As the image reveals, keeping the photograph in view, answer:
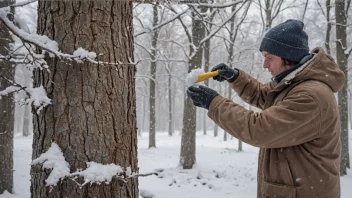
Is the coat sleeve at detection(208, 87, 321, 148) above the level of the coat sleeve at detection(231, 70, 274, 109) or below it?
below

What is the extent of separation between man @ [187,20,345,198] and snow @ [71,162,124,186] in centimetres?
79

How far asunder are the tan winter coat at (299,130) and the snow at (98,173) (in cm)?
80

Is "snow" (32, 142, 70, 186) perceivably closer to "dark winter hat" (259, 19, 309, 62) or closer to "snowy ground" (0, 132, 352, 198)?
"dark winter hat" (259, 19, 309, 62)

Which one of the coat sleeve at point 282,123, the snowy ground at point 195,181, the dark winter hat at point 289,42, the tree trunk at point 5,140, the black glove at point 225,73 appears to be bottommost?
the snowy ground at point 195,181

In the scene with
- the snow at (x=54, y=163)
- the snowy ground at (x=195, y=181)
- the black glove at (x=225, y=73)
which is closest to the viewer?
the snow at (x=54, y=163)

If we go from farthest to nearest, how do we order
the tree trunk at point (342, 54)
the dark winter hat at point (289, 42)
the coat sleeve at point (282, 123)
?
the tree trunk at point (342, 54) < the dark winter hat at point (289, 42) < the coat sleeve at point (282, 123)

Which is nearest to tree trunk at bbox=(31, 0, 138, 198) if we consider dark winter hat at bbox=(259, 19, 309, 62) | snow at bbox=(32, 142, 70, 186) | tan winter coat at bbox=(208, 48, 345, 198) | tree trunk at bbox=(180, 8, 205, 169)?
snow at bbox=(32, 142, 70, 186)

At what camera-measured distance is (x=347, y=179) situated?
27.1 ft

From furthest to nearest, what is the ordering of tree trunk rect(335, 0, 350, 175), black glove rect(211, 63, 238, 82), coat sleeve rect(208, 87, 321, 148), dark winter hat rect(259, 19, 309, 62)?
1. tree trunk rect(335, 0, 350, 175)
2. black glove rect(211, 63, 238, 82)
3. dark winter hat rect(259, 19, 309, 62)
4. coat sleeve rect(208, 87, 321, 148)

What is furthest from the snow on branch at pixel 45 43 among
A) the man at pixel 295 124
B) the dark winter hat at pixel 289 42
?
the dark winter hat at pixel 289 42

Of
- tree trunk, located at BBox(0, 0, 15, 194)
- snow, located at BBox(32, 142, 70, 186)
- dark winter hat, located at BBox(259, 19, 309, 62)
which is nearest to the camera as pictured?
snow, located at BBox(32, 142, 70, 186)

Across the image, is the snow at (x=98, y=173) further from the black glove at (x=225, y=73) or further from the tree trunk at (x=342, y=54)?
the tree trunk at (x=342, y=54)

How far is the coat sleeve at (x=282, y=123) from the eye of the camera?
185cm

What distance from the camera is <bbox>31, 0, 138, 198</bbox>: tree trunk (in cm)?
162
